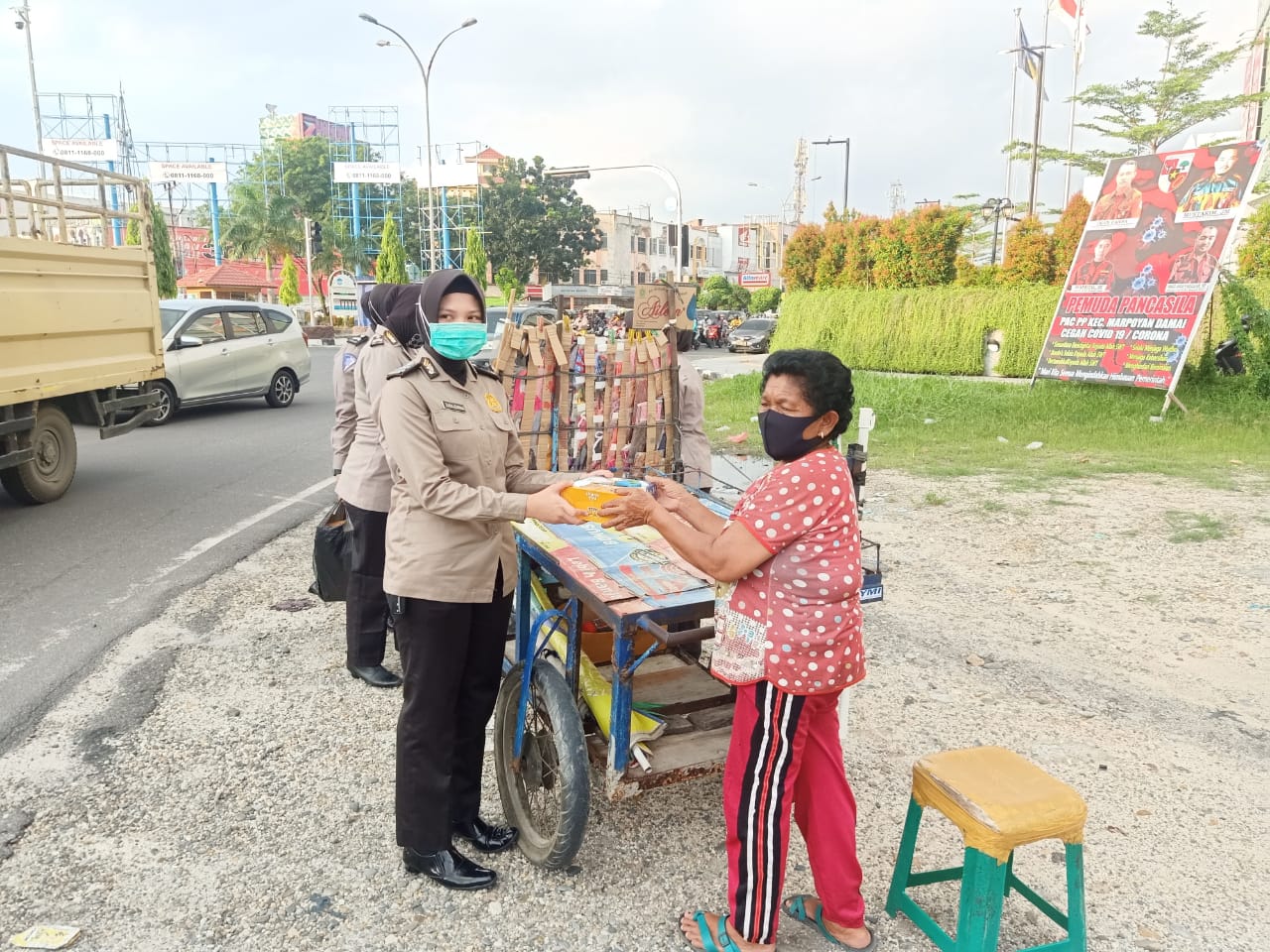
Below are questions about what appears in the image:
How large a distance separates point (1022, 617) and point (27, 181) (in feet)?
26.2

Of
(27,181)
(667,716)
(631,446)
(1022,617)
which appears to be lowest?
(1022,617)

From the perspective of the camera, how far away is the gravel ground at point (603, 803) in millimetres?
2609

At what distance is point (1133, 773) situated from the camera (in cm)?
348

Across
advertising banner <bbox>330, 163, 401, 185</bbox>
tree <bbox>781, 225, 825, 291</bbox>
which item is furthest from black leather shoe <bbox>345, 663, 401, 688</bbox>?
advertising banner <bbox>330, 163, 401, 185</bbox>

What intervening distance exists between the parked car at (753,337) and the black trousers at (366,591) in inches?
1082

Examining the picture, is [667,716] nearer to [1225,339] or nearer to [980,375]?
[1225,339]

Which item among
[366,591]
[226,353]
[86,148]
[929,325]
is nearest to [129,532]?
[366,591]

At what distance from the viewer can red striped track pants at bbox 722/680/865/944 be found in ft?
7.38

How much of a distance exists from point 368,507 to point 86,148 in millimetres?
63287

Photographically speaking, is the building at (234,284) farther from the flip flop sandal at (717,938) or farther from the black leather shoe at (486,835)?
the flip flop sandal at (717,938)

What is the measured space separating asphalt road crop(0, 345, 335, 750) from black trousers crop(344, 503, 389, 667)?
136 centimetres

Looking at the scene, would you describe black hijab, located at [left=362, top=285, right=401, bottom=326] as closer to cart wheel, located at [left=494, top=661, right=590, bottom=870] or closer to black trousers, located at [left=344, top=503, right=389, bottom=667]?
black trousers, located at [left=344, top=503, right=389, bottom=667]

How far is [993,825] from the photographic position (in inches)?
85.4

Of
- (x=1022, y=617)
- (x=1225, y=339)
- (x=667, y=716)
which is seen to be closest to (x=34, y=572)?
(x=667, y=716)
